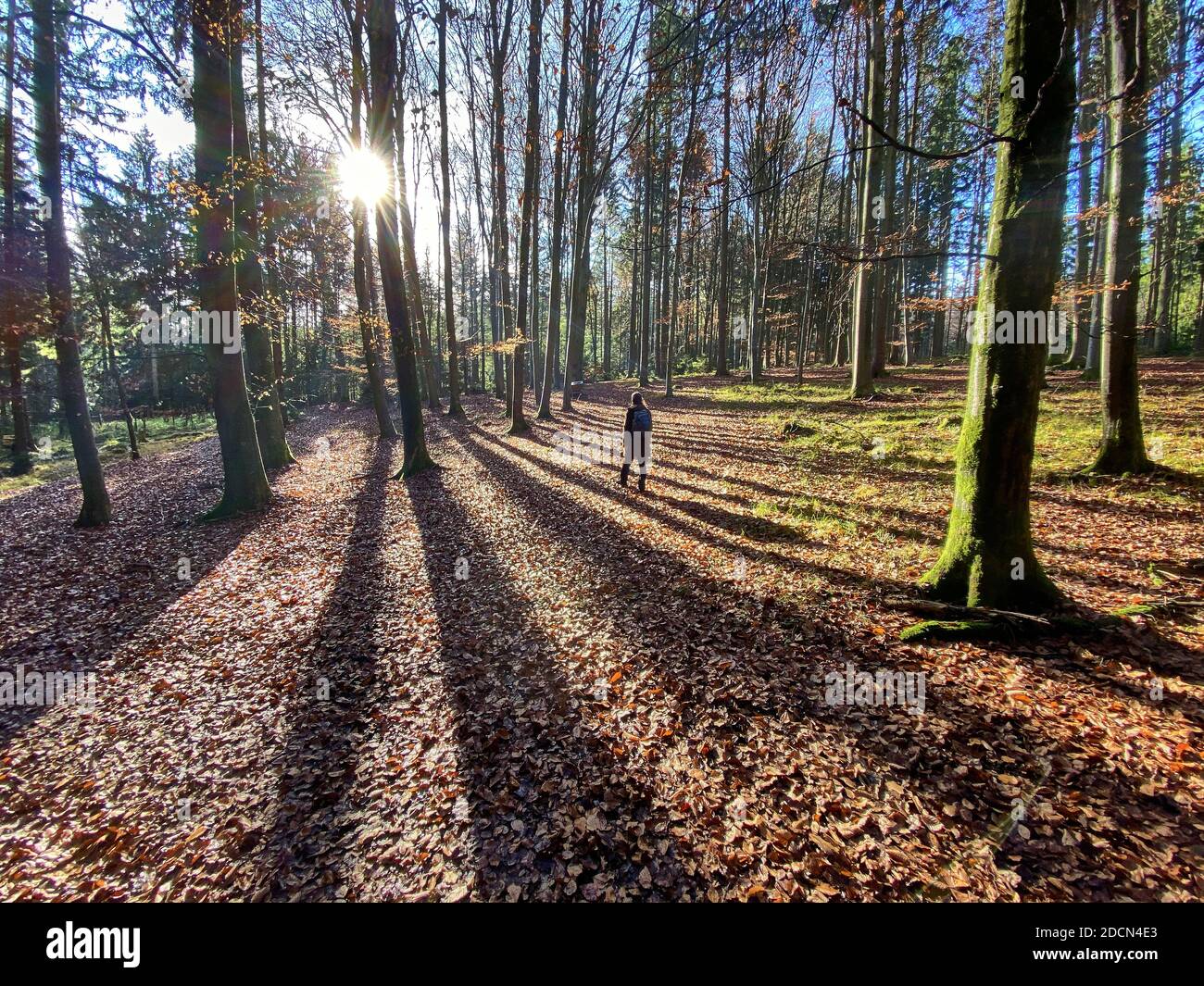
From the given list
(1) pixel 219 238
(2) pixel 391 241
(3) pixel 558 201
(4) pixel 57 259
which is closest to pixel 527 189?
(3) pixel 558 201

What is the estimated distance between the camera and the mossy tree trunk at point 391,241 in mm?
11398

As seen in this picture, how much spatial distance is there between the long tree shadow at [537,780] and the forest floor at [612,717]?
0.08ft

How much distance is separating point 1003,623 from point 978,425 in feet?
6.10

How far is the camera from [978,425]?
15.3 ft

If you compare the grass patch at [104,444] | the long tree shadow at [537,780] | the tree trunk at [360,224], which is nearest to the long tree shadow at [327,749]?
the long tree shadow at [537,780]

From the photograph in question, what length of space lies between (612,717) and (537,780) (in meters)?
0.86

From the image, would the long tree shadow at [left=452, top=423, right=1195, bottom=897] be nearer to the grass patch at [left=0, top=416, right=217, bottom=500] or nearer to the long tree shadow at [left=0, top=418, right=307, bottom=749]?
the long tree shadow at [left=0, top=418, right=307, bottom=749]

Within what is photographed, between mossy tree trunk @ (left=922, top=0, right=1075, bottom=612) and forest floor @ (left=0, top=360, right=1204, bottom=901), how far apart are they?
667mm

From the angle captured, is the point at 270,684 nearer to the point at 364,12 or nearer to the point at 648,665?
the point at 648,665

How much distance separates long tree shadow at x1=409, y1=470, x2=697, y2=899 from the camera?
117 inches

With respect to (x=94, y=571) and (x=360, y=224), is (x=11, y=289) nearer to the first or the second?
(x=360, y=224)

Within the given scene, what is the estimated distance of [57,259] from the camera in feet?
31.7

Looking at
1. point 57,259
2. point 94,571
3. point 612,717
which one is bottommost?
point 612,717
